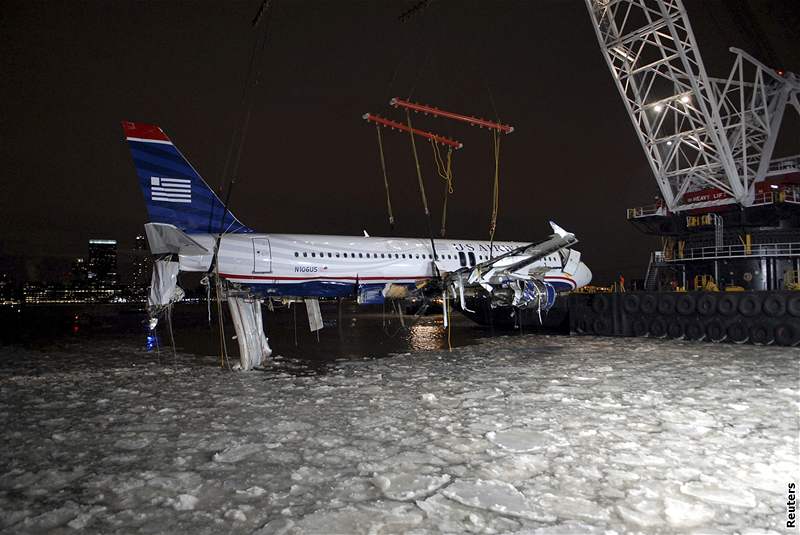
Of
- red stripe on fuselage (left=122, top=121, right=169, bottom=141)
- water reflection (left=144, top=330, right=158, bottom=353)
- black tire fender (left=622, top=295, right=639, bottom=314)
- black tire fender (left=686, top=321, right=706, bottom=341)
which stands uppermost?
red stripe on fuselage (left=122, top=121, right=169, bottom=141)

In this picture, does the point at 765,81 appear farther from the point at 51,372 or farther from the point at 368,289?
the point at 51,372

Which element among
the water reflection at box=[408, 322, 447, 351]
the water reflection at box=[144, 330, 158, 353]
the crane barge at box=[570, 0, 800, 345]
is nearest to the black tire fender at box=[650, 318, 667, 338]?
the crane barge at box=[570, 0, 800, 345]

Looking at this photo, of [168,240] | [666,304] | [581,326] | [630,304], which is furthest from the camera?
[581,326]

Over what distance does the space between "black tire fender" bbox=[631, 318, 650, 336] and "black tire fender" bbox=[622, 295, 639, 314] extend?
0.47 metres

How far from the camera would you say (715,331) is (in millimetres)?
21047

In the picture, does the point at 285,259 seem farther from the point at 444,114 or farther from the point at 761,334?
the point at 761,334

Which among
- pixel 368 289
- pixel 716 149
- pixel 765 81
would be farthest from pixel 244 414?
pixel 765 81

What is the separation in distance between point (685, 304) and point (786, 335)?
3727 mm

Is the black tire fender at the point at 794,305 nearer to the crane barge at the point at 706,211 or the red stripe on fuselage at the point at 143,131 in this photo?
the crane barge at the point at 706,211

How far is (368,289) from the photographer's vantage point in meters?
20.5

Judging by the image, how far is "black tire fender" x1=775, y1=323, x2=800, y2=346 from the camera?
62.3 ft

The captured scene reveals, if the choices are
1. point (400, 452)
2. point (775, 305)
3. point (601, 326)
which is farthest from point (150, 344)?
point (775, 305)

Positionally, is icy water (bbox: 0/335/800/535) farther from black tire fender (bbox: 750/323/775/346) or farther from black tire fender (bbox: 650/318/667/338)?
black tire fender (bbox: 650/318/667/338)

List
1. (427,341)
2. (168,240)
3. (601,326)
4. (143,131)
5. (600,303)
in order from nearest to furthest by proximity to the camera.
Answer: (168,240), (143,131), (427,341), (601,326), (600,303)
